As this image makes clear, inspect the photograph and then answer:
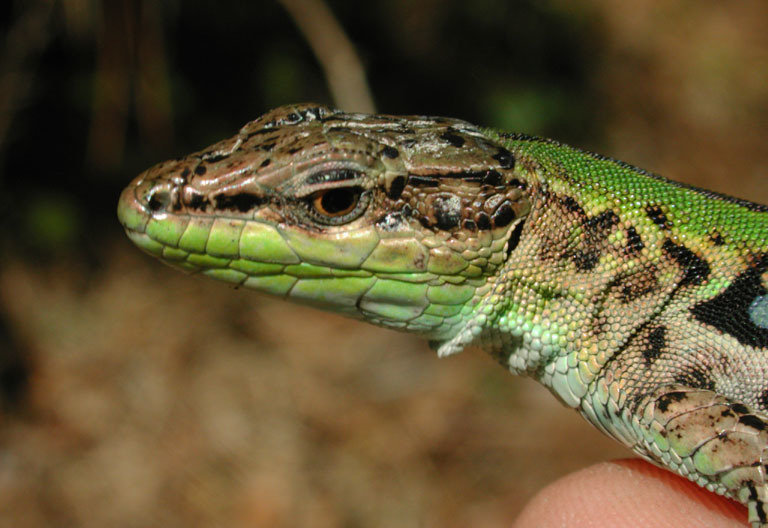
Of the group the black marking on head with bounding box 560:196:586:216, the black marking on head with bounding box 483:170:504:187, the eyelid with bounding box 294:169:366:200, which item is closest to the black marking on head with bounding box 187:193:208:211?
the eyelid with bounding box 294:169:366:200

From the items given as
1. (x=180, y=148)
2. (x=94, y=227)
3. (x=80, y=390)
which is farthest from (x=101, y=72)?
(x=80, y=390)

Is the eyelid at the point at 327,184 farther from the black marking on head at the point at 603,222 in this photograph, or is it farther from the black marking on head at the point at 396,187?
the black marking on head at the point at 603,222

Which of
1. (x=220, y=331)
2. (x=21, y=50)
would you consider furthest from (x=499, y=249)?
(x=21, y=50)

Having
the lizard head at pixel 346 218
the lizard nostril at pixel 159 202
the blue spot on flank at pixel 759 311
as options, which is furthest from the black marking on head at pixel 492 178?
the lizard nostril at pixel 159 202

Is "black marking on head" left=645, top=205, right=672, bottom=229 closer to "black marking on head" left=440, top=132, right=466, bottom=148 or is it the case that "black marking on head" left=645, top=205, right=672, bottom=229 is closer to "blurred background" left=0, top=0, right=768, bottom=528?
"black marking on head" left=440, top=132, right=466, bottom=148

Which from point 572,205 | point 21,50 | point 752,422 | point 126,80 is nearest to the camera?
point 752,422

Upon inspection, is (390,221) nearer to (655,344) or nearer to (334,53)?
(655,344)
